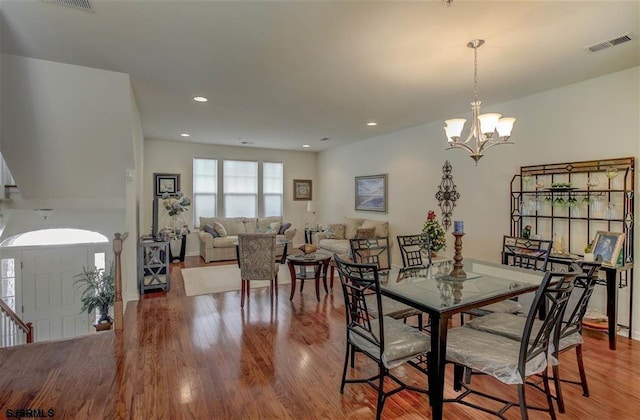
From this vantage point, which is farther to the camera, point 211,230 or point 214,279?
point 211,230

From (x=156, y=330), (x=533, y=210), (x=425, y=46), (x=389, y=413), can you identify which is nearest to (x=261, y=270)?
(x=156, y=330)

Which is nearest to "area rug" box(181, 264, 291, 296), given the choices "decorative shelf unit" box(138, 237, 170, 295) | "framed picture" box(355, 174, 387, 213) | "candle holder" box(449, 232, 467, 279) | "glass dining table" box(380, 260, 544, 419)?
"decorative shelf unit" box(138, 237, 170, 295)

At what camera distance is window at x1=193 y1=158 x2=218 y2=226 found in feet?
Answer: 25.2

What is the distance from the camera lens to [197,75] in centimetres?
332

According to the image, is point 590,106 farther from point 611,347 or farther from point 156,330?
point 156,330

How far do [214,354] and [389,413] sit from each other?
161 cm

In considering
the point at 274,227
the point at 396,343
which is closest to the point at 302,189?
the point at 274,227

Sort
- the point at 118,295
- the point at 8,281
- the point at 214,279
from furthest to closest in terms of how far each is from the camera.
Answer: the point at 214,279 < the point at 8,281 < the point at 118,295

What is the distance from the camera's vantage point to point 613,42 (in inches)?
103

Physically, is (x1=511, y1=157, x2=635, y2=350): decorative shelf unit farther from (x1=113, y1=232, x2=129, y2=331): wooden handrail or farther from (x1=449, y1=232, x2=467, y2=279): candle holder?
(x1=113, y1=232, x2=129, y2=331): wooden handrail

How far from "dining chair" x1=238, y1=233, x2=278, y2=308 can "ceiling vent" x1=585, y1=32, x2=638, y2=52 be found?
3.64 meters

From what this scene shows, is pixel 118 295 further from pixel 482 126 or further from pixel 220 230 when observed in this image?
pixel 482 126

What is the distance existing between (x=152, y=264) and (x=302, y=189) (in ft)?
16.4

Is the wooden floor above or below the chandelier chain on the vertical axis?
below
